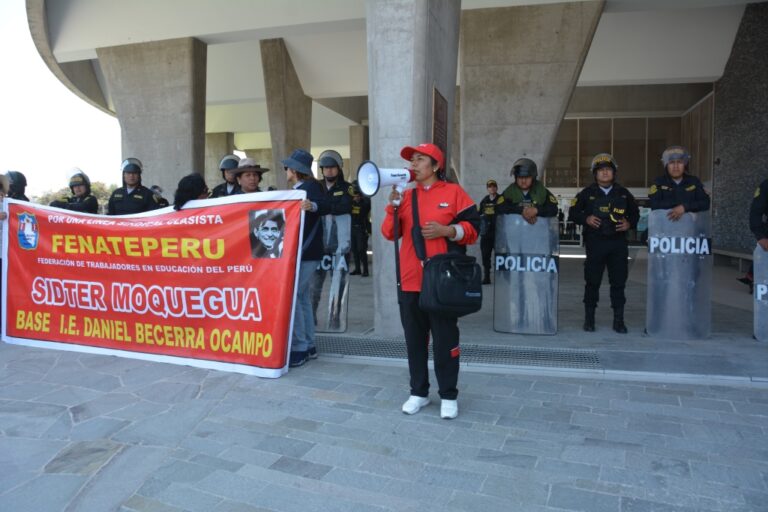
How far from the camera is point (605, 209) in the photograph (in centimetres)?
627

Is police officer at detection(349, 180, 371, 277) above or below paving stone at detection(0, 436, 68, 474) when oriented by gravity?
above

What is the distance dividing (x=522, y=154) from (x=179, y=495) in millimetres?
9870

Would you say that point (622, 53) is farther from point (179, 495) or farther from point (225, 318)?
point (179, 495)

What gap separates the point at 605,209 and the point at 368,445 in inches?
159

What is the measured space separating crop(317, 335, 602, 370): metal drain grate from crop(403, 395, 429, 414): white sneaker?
1.18 meters

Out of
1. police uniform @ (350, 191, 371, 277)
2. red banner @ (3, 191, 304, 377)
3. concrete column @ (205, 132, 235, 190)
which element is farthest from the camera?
concrete column @ (205, 132, 235, 190)

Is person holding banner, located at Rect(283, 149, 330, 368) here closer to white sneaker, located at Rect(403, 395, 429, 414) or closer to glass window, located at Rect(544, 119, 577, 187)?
white sneaker, located at Rect(403, 395, 429, 414)

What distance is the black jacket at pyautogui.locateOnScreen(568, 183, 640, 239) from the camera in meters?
6.24

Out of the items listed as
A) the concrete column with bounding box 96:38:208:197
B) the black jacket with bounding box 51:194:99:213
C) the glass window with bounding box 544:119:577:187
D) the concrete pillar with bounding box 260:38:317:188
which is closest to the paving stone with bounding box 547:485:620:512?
the black jacket with bounding box 51:194:99:213

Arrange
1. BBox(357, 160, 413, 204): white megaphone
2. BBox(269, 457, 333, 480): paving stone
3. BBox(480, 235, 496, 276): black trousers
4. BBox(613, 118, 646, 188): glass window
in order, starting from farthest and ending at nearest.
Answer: BBox(613, 118, 646, 188): glass window < BBox(480, 235, 496, 276): black trousers < BBox(357, 160, 413, 204): white megaphone < BBox(269, 457, 333, 480): paving stone

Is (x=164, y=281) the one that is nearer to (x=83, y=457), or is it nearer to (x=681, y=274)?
(x=83, y=457)

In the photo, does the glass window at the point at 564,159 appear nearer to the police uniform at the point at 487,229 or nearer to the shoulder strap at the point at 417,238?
the police uniform at the point at 487,229

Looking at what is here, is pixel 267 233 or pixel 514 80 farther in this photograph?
pixel 514 80

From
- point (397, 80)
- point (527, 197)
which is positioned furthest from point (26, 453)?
point (527, 197)
